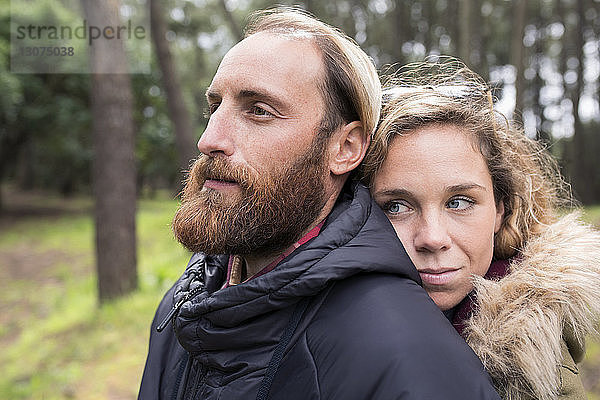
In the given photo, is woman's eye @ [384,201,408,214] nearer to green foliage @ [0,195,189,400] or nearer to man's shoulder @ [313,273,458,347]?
man's shoulder @ [313,273,458,347]

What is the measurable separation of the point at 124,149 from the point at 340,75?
660cm

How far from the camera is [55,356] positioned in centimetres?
657

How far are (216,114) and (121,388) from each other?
4.46 metres

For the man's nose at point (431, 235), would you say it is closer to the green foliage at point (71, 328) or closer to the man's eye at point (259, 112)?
the man's eye at point (259, 112)

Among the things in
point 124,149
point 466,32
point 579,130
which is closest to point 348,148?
point 124,149

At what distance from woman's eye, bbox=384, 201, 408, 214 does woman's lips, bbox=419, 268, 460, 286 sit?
0.67 ft

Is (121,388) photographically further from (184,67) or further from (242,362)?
(184,67)

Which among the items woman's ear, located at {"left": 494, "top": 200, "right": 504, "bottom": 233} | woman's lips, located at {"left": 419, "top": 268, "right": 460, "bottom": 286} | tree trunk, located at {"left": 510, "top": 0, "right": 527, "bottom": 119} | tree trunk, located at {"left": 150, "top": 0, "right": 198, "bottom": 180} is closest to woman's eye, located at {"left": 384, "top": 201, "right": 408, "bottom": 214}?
woman's lips, located at {"left": 419, "top": 268, "right": 460, "bottom": 286}

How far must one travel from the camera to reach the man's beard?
1.60 m

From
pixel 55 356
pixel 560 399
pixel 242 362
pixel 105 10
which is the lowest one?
pixel 55 356

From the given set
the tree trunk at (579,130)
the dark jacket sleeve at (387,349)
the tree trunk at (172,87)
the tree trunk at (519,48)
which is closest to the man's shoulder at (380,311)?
the dark jacket sleeve at (387,349)

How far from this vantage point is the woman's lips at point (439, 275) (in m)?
1.75

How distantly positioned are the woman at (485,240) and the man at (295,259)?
0.15m

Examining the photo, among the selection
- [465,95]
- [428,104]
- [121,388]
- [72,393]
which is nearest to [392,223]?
[428,104]
